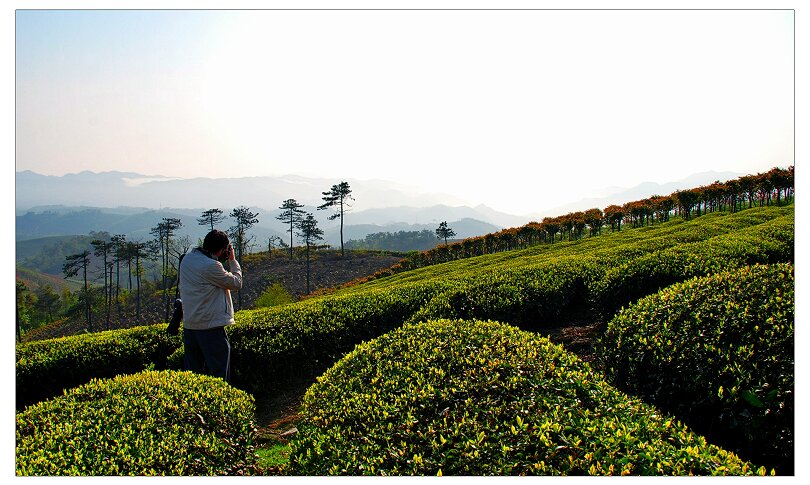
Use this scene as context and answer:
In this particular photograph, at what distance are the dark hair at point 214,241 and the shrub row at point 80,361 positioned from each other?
11.7 feet

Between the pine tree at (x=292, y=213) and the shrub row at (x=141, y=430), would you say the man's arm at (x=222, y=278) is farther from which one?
the pine tree at (x=292, y=213)

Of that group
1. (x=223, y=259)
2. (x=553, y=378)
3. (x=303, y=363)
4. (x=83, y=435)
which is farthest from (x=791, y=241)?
(x=83, y=435)

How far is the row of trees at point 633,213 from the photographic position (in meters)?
28.1

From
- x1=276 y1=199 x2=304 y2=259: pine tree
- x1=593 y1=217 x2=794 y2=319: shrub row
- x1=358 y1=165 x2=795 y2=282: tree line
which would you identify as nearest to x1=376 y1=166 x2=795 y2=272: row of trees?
x1=358 y1=165 x2=795 y2=282: tree line

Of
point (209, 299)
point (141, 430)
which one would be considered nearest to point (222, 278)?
point (209, 299)

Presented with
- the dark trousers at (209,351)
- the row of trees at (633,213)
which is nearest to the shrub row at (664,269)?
the dark trousers at (209,351)

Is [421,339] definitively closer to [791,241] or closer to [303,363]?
[303,363]

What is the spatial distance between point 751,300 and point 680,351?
936 mm

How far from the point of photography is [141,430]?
374 centimetres

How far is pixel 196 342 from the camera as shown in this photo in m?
5.96

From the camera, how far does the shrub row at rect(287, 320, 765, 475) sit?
108 inches

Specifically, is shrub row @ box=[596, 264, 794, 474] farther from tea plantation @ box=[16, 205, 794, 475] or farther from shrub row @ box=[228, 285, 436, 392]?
shrub row @ box=[228, 285, 436, 392]

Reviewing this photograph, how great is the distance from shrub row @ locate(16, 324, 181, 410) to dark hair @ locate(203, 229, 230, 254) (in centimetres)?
358

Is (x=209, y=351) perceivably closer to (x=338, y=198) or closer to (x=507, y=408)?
(x=507, y=408)
